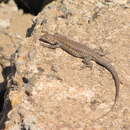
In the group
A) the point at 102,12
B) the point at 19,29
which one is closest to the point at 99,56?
the point at 102,12

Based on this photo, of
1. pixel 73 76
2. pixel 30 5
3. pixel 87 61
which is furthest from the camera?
pixel 30 5

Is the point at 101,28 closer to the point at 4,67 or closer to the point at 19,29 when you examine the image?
the point at 4,67

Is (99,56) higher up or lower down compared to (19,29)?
higher up

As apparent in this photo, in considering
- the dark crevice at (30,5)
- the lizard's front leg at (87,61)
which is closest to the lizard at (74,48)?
the lizard's front leg at (87,61)

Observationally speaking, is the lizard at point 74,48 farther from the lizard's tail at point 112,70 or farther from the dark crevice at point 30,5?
the dark crevice at point 30,5

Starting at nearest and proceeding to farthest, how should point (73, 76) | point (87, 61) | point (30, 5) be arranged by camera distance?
1. point (73, 76)
2. point (87, 61)
3. point (30, 5)

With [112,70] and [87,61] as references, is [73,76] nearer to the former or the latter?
[87,61]

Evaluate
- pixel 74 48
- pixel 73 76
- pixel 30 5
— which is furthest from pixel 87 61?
pixel 30 5
